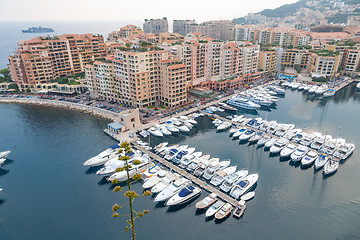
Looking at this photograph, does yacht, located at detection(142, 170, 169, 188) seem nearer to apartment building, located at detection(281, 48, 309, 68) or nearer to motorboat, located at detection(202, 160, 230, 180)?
motorboat, located at detection(202, 160, 230, 180)

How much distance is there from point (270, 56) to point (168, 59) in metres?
83.8

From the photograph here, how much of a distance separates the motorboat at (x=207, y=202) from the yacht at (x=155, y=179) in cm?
1227

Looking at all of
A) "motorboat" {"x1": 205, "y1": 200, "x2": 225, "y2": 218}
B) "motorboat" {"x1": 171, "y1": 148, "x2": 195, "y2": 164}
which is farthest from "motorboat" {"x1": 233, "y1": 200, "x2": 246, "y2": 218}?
"motorboat" {"x1": 171, "y1": 148, "x2": 195, "y2": 164}

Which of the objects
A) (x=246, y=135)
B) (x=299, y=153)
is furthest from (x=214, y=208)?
A: (x=246, y=135)

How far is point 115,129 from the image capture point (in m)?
81.2

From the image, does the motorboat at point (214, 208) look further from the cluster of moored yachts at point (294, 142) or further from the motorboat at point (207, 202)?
the cluster of moored yachts at point (294, 142)

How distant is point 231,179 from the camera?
189 feet

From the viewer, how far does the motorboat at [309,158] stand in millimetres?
65812

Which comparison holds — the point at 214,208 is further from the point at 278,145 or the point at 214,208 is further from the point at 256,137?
the point at 256,137

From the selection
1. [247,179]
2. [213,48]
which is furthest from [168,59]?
[247,179]

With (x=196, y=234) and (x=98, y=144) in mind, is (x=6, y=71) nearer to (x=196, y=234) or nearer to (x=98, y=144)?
(x=98, y=144)

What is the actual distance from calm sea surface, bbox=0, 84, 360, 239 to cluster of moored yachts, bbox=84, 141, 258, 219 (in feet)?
7.39

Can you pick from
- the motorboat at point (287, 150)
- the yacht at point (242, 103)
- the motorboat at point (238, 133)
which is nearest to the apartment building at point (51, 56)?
the yacht at point (242, 103)

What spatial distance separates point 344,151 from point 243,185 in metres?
37.1
